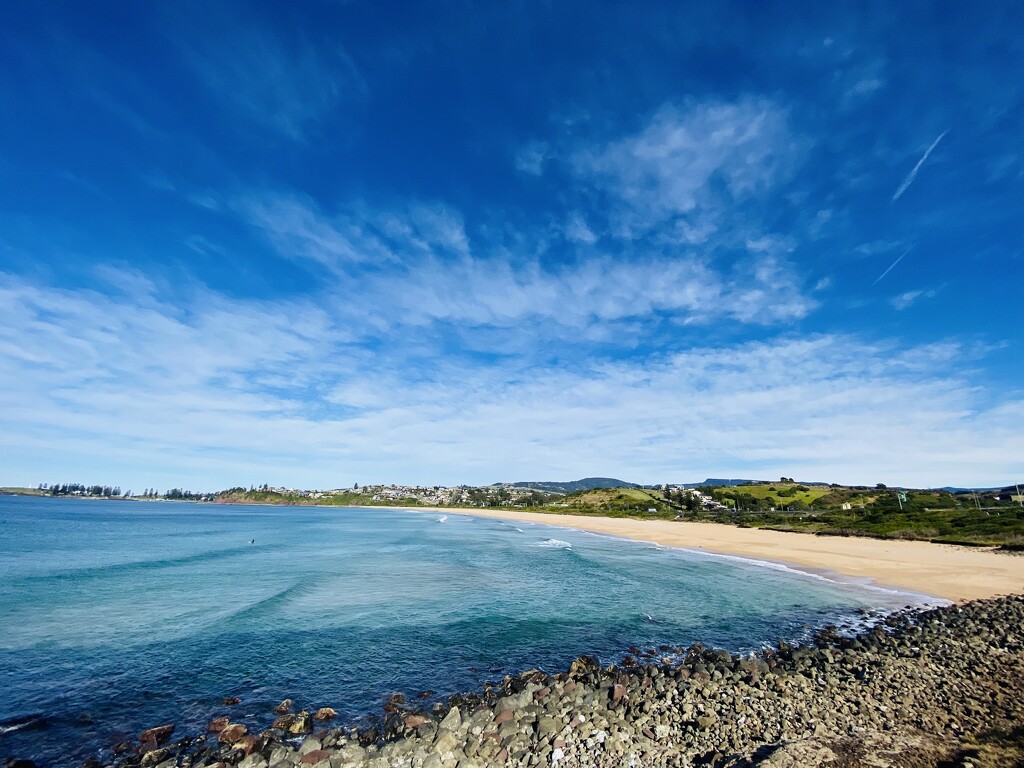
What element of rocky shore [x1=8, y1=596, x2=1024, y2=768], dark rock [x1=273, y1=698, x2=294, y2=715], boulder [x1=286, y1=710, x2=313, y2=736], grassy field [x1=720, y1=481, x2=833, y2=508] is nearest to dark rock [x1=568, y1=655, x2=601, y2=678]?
rocky shore [x1=8, y1=596, x2=1024, y2=768]

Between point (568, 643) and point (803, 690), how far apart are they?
915cm

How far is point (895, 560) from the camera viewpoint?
→ 41125 millimetres

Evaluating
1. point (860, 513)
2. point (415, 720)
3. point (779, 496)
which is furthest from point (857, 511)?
point (415, 720)

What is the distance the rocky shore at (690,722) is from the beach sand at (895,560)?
17.0 metres

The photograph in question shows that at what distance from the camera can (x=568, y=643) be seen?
19953mm

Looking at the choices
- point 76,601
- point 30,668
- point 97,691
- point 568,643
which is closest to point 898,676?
point 568,643

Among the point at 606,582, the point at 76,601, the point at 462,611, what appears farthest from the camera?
the point at 606,582

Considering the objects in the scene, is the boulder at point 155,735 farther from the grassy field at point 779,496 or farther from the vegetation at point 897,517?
the grassy field at point 779,496

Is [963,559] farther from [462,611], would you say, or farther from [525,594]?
[462,611]

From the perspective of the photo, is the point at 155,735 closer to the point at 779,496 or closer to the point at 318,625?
the point at 318,625

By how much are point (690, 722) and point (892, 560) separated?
4192 centimetres

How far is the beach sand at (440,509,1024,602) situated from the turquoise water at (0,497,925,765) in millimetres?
4105

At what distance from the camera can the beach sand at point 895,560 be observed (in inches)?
1154

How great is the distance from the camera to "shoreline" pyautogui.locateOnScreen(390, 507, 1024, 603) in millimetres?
29219
